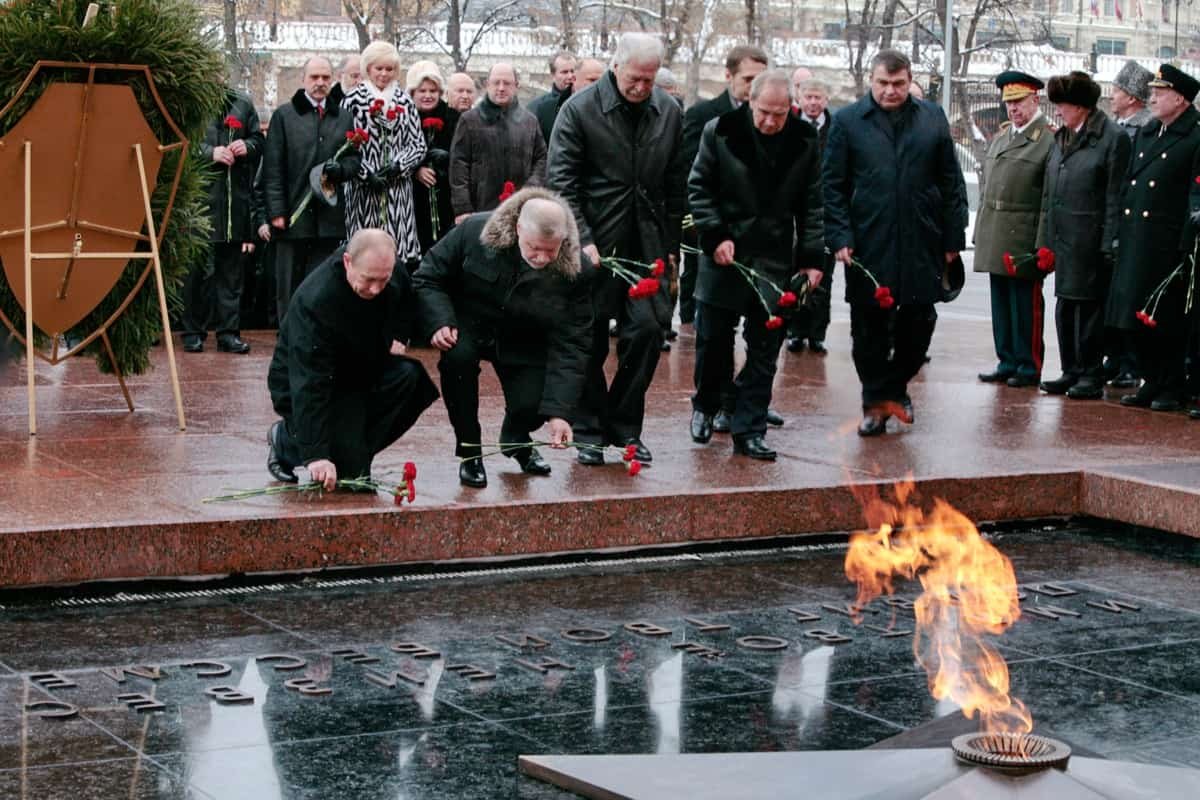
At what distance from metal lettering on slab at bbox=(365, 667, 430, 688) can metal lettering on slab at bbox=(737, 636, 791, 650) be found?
3.69 ft

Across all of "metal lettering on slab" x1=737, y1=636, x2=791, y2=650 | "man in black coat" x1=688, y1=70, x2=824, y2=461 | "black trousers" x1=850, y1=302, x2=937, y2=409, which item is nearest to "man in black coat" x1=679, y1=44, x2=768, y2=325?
"man in black coat" x1=688, y1=70, x2=824, y2=461

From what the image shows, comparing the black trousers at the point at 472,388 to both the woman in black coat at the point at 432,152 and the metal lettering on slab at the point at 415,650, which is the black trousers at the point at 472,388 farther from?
the woman in black coat at the point at 432,152

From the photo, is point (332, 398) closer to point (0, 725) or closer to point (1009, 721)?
point (0, 725)

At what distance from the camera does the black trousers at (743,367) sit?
359 inches

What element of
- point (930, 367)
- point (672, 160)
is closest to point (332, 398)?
point (672, 160)

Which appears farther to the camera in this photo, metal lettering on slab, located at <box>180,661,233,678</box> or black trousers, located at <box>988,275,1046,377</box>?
black trousers, located at <box>988,275,1046,377</box>

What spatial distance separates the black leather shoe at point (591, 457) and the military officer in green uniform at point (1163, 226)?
13.1 feet

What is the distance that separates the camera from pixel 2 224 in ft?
30.3

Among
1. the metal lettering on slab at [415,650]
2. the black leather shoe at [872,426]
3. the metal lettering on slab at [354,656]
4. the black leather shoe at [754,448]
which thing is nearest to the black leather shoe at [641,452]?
the black leather shoe at [754,448]

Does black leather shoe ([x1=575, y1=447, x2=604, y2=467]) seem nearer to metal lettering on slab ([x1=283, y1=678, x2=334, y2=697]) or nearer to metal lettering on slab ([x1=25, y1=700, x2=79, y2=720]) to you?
metal lettering on slab ([x1=283, y1=678, x2=334, y2=697])

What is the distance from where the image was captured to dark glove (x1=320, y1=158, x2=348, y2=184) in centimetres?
1196

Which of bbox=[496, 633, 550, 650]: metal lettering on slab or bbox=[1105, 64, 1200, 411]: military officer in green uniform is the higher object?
bbox=[1105, 64, 1200, 411]: military officer in green uniform

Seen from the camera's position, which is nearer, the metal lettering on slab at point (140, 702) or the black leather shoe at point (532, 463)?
the metal lettering on slab at point (140, 702)

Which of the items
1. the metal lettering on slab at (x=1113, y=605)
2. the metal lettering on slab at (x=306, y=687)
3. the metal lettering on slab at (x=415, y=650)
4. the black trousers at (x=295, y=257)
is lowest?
the metal lettering on slab at (x=1113, y=605)
